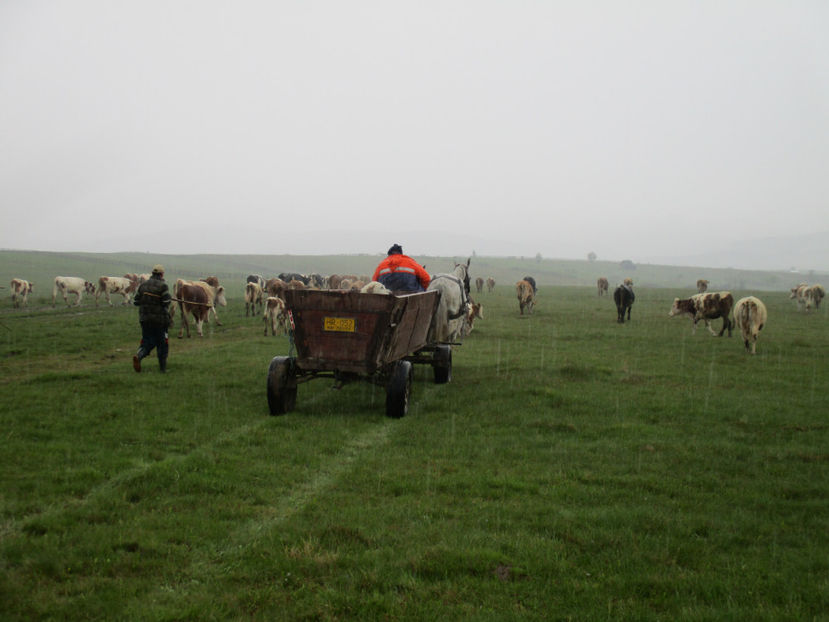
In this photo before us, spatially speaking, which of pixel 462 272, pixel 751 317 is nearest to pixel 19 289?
pixel 462 272

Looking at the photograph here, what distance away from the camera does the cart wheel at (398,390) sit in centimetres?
902

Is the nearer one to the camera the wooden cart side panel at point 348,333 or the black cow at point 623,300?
the wooden cart side panel at point 348,333

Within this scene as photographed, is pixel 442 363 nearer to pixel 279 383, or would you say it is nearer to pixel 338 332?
pixel 338 332

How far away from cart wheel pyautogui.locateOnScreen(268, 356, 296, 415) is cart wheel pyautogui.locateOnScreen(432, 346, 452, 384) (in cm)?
333

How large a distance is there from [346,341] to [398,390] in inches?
43.5

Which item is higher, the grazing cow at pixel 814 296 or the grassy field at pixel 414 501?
the grazing cow at pixel 814 296

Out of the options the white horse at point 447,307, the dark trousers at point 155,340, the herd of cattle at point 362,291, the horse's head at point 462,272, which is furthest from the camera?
the herd of cattle at point 362,291

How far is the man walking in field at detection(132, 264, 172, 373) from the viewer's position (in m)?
12.2

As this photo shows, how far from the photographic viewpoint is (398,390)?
9016 millimetres

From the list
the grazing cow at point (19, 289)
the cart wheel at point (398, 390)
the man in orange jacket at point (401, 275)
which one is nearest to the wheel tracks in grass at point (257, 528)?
the cart wheel at point (398, 390)

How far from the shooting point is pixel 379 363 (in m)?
8.67

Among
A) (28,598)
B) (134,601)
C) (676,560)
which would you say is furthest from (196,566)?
(676,560)

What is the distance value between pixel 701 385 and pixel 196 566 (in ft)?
34.9

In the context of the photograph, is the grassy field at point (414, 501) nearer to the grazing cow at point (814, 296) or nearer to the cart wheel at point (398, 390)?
the cart wheel at point (398, 390)
